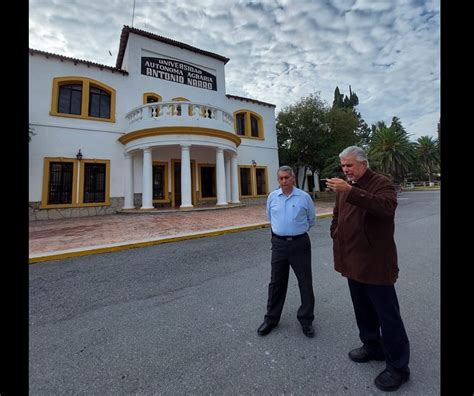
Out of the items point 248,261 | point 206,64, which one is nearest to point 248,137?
point 206,64

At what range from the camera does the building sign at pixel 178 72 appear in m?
15.0

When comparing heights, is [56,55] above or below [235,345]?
above

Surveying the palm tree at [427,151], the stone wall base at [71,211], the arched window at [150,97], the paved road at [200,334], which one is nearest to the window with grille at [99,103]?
the arched window at [150,97]

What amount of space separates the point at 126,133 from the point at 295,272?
1333 cm

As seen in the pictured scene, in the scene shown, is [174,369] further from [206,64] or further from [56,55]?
[206,64]

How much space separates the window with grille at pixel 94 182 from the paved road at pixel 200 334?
9.68 metres

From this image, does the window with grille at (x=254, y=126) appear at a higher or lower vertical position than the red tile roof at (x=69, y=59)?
lower

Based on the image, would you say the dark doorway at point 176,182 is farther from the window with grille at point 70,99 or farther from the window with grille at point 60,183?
the window with grille at point 70,99

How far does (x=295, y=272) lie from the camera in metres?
2.38

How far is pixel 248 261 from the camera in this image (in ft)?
14.9

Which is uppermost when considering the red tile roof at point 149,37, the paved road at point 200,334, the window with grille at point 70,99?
the red tile roof at point 149,37
